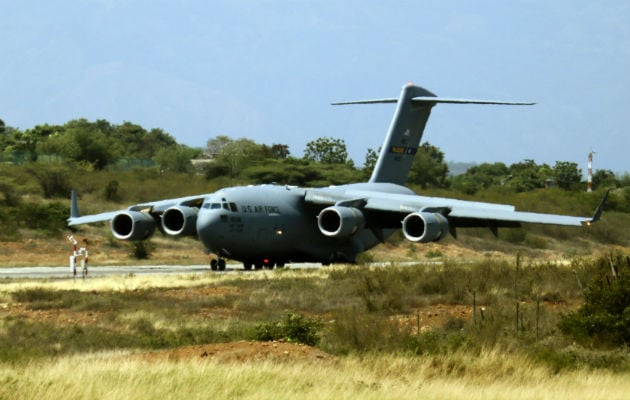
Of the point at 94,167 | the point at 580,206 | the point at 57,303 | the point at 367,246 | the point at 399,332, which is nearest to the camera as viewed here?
the point at 399,332

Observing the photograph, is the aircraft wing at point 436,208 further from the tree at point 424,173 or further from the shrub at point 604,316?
the tree at point 424,173

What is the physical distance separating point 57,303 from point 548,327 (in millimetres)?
10600

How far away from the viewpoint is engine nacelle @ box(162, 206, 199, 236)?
1571 inches

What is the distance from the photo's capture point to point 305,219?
1585 inches

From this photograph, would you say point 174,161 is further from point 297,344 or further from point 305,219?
point 297,344

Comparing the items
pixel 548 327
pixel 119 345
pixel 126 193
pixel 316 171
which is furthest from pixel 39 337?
pixel 316 171

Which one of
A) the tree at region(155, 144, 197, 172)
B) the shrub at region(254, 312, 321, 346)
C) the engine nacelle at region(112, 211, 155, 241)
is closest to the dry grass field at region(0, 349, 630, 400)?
the shrub at region(254, 312, 321, 346)

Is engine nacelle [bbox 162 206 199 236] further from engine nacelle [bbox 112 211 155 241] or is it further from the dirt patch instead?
the dirt patch

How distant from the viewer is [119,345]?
19.3 m

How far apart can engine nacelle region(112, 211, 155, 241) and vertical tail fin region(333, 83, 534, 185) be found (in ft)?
31.0

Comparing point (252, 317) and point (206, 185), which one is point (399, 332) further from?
point (206, 185)

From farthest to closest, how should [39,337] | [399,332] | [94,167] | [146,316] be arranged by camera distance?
[94,167]
[146,316]
[39,337]
[399,332]

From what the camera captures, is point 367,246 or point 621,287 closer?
point 621,287

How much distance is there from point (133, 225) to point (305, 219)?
19.6 feet
